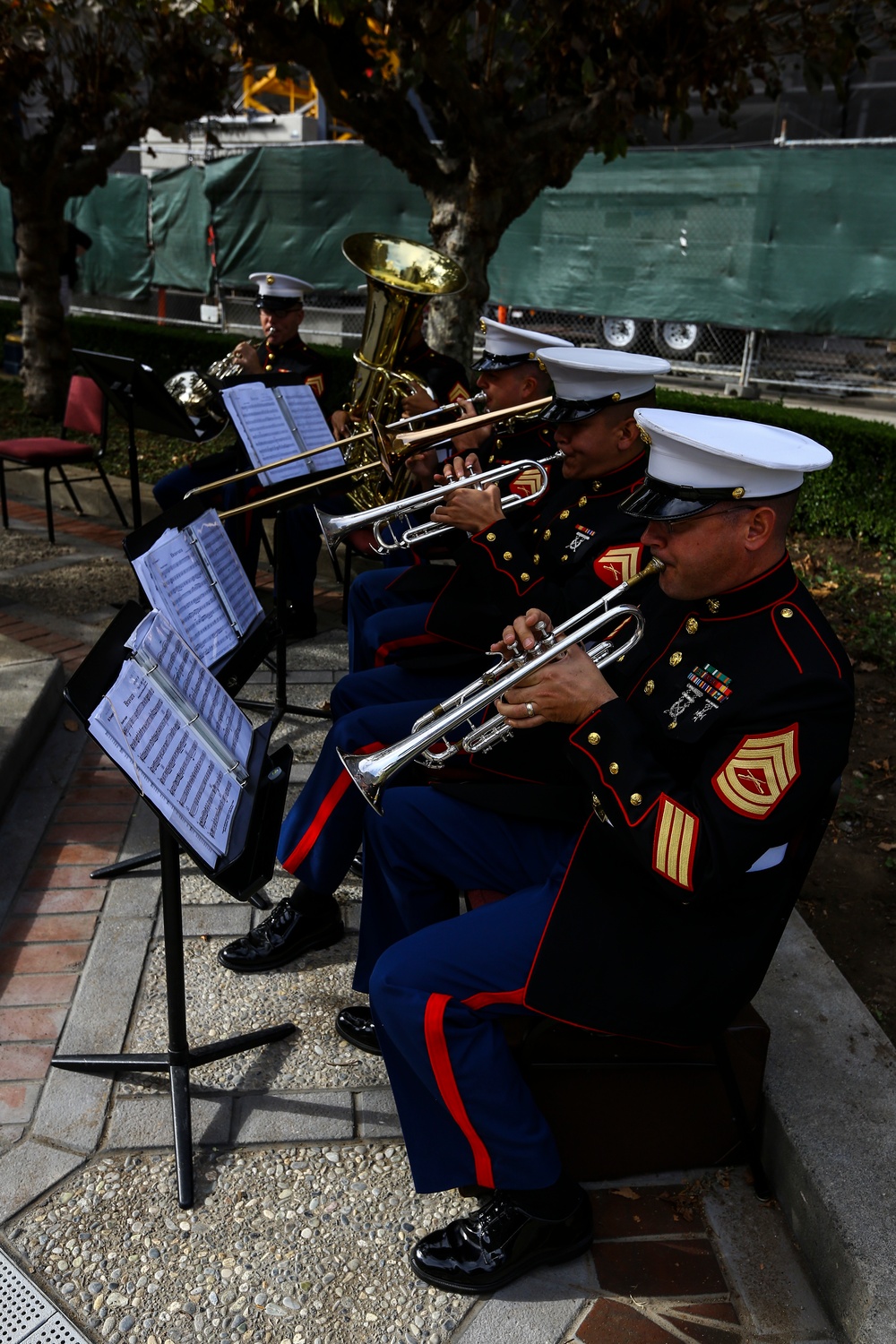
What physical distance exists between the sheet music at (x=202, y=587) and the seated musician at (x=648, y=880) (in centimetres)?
100

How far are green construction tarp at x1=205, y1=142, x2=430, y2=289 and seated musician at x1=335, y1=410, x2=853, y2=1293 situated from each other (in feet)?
32.0

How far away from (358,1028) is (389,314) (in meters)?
3.09

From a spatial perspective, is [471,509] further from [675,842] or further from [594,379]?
[675,842]

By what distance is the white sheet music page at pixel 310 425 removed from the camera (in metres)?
4.79

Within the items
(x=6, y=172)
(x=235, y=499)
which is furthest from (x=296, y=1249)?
(x=6, y=172)

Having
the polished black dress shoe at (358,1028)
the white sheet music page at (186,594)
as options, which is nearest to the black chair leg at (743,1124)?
the polished black dress shoe at (358,1028)

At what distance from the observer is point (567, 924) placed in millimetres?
2123

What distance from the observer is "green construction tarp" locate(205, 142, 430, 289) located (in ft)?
36.4

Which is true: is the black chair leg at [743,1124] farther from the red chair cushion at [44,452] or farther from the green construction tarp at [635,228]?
the green construction tarp at [635,228]

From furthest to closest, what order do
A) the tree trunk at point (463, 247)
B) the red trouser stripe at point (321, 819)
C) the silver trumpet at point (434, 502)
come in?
the tree trunk at point (463, 247) < the silver trumpet at point (434, 502) < the red trouser stripe at point (321, 819)

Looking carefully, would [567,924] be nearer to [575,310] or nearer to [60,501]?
[60,501]

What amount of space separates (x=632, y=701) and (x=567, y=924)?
1.66 feet

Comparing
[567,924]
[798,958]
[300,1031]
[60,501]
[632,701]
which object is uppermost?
[632,701]

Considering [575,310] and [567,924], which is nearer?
[567,924]
